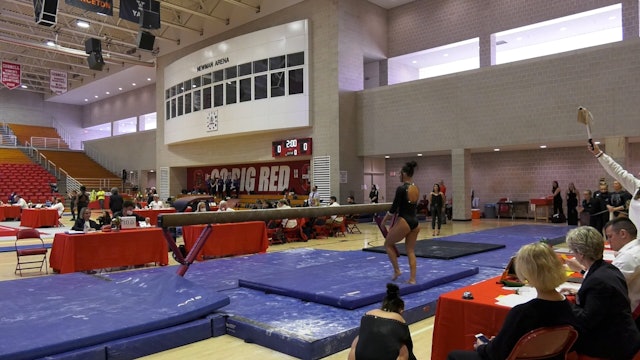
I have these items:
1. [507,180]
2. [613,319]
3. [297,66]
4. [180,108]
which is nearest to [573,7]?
[507,180]

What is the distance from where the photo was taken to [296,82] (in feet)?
62.8

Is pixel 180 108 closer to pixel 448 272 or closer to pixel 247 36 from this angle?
pixel 247 36

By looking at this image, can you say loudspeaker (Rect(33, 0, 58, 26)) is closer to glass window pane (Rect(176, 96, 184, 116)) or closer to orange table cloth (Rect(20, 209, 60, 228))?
orange table cloth (Rect(20, 209, 60, 228))

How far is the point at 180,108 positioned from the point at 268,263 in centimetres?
1805

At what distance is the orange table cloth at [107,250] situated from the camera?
303 inches

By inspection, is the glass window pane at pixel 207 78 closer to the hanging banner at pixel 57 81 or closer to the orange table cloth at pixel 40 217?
the hanging banner at pixel 57 81

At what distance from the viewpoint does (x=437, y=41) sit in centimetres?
1909

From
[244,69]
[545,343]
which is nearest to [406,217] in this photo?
[545,343]

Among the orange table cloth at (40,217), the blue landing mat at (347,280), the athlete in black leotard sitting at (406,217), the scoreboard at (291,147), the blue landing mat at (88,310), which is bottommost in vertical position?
the blue landing mat at (347,280)

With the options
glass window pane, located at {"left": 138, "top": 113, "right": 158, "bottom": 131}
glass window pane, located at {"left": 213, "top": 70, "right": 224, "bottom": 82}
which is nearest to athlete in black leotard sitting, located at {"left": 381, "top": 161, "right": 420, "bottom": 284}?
glass window pane, located at {"left": 213, "top": 70, "right": 224, "bottom": 82}

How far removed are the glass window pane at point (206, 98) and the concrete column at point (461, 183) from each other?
38.7ft

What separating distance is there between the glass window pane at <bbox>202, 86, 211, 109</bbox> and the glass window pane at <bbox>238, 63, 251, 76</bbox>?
92.9 inches

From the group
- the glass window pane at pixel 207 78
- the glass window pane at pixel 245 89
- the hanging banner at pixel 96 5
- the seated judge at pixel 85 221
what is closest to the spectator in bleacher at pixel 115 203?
the seated judge at pixel 85 221

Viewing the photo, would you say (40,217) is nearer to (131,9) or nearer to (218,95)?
(131,9)
